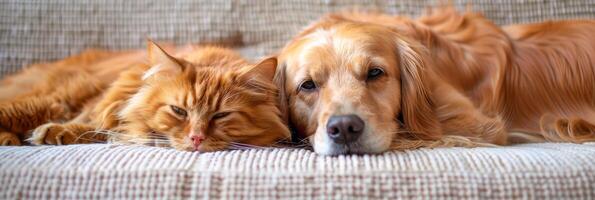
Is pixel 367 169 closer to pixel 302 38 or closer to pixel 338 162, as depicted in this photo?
pixel 338 162

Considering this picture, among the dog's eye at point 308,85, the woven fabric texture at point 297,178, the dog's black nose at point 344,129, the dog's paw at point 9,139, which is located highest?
the dog's eye at point 308,85

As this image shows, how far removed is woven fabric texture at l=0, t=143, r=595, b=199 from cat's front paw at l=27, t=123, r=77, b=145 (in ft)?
1.27

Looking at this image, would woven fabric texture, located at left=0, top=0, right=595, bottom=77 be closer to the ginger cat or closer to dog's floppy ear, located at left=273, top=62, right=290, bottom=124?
the ginger cat

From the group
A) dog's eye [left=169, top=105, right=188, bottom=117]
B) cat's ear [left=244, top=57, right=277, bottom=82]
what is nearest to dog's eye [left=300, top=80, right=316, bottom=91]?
cat's ear [left=244, top=57, right=277, bottom=82]

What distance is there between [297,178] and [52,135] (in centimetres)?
92

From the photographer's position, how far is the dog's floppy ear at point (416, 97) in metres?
1.90

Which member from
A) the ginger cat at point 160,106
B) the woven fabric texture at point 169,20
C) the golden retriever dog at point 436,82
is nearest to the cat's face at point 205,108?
the ginger cat at point 160,106

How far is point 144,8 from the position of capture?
8.70 ft

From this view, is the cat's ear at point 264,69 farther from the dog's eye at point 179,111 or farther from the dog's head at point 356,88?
the dog's eye at point 179,111

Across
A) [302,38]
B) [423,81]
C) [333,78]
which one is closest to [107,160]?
[333,78]

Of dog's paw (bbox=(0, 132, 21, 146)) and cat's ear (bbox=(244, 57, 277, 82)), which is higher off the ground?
cat's ear (bbox=(244, 57, 277, 82))

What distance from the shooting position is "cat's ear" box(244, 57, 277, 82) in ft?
5.83

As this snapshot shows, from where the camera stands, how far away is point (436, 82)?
2018 mm

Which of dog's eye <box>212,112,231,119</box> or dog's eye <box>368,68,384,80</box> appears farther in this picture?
dog's eye <box>368,68,384,80</box>
